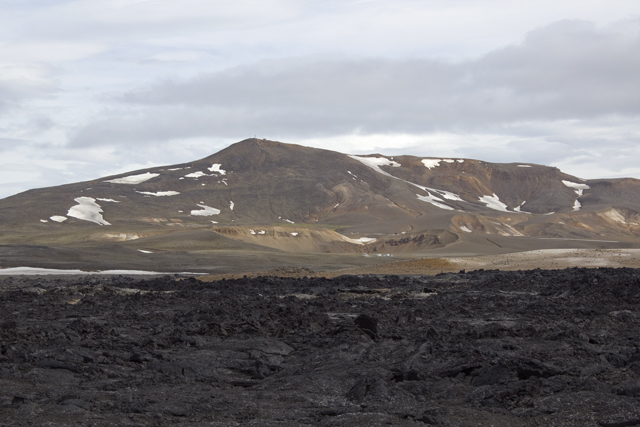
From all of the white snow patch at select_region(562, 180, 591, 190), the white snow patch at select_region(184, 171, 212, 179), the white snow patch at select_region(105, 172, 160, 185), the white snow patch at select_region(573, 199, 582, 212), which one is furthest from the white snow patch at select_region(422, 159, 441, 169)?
the white snow patch at select_region(105, 172, 160, 185)

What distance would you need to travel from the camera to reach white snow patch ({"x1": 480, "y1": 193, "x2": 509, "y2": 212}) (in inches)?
6329

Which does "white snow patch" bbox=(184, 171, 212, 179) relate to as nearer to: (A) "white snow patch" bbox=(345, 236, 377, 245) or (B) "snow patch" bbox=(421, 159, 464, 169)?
(B) "snow patch" bbox=(421, 159, 464, 169)

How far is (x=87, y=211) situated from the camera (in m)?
118

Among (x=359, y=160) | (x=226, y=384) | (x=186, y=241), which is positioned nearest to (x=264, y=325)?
(x=226, y=384)

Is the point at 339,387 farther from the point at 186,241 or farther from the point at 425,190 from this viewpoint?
the point at 425,190

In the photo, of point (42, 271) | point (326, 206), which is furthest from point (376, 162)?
point (42, 271)

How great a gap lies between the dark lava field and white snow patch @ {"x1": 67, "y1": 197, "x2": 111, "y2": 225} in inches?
3794

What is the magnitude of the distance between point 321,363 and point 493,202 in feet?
521

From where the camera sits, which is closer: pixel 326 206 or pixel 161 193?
pixel 161 193

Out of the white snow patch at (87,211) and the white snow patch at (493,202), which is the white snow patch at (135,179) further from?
the white snow patch at (493,202)

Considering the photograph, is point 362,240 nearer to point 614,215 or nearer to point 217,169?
point 614,215

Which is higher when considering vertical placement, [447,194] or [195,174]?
[195,174]

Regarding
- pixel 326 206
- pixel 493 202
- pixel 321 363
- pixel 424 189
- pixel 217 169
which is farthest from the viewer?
pixel 493 202

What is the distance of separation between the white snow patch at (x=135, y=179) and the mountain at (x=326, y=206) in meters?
0.46
